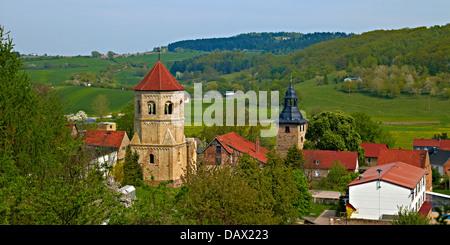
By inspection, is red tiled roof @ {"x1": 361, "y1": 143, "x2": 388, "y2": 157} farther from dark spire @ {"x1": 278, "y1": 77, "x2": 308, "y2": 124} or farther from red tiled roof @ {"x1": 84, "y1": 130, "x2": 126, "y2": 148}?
red tiled roof @ {"x1": 84, "y1": 130, "x2": 126, "y2": 148}

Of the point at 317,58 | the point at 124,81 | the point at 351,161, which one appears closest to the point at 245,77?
the point at 317,58

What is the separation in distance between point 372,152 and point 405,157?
38.1ft

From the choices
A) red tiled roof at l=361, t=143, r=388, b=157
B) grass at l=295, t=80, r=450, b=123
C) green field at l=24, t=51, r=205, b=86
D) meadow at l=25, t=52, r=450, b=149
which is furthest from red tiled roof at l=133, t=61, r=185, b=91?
green field at l=24, t=51, r=205, b=86

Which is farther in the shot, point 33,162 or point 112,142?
point 112,142

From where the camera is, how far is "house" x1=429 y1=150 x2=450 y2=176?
192 ft

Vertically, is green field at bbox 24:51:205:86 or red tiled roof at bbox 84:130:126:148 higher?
green field at bbox 24:51:205:86

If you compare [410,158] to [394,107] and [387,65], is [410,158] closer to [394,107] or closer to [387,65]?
[394,107]

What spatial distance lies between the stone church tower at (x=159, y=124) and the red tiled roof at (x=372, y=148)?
2719cm

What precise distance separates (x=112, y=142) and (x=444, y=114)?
7587cm

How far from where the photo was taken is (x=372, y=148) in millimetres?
66188

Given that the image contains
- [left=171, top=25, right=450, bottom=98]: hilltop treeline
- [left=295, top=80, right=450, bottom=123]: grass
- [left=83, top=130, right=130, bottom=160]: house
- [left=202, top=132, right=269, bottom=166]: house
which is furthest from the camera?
[left=171, top=25, right=450, bottom=98]: hilltop treeline

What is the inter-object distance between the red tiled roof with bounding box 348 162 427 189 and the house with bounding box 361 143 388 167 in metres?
17.7

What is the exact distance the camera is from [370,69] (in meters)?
150
